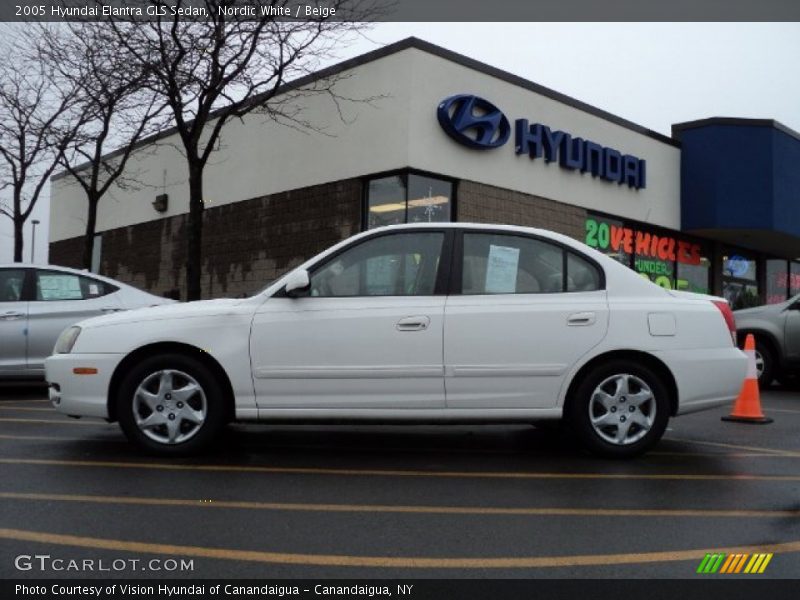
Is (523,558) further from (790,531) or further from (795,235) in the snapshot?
(795,235)

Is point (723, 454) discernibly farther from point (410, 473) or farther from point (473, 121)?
point (473, 121)

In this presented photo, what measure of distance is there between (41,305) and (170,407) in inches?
178

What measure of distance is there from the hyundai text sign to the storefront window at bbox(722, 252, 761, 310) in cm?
579

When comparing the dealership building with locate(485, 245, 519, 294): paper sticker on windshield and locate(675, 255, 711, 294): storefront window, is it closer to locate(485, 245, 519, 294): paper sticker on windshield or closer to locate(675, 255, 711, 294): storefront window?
locate(675, 255, 711, 294): storefront window

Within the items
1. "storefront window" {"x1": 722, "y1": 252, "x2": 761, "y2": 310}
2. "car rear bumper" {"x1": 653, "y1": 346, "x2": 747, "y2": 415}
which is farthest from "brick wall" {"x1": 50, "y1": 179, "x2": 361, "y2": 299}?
"storefront window" {"x1": 722, "y1": 252, "x2": 761, "y2": 310}

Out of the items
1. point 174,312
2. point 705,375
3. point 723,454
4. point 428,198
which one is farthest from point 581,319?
point 428,198

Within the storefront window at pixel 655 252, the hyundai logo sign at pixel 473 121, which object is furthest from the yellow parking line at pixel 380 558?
the storefront window at pixel 655 252

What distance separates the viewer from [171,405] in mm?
5617

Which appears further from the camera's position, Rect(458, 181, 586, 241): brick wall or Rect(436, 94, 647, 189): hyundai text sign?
Rect(458, 181, 586, 241): brick wall

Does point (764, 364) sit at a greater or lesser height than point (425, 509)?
greater

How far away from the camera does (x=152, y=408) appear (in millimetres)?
5621

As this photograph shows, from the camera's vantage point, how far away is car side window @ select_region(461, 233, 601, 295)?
5.81 m

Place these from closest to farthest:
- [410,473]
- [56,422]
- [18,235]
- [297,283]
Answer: [410,473] < [297,283] < [56,422] < [18,235]

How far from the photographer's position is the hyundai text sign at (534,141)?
50.9ft
